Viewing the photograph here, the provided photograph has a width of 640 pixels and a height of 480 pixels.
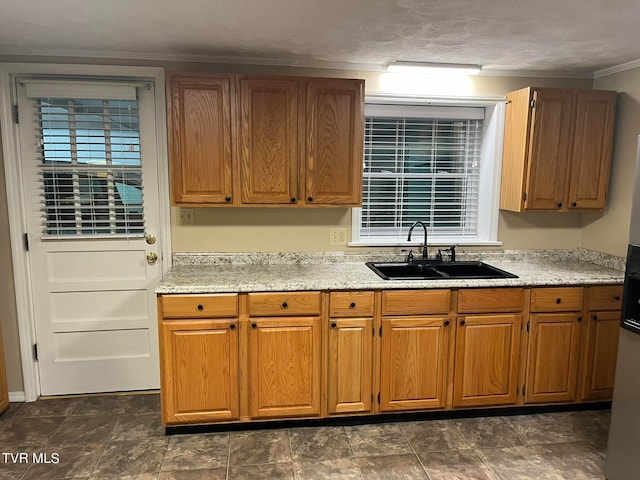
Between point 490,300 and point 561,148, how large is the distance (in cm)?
116

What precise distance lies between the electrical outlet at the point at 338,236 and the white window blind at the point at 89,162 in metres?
1.28

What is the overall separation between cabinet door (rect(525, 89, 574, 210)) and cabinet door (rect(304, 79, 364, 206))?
1162mm

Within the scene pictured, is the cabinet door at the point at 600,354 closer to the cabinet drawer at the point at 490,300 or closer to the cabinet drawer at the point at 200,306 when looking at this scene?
the cabinet drawer at the point at 490,300

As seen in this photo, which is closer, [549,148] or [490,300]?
[490,300]

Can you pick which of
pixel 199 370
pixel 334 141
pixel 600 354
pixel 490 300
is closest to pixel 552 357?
pixel 600 354

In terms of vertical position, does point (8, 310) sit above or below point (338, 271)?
below

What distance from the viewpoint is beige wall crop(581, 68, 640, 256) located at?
302 cm

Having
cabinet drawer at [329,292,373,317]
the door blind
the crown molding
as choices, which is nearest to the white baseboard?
the door blind

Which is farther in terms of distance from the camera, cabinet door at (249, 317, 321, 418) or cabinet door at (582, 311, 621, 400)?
cabinet door at (582, 311, 621, 400)

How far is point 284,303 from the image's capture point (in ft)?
8.64

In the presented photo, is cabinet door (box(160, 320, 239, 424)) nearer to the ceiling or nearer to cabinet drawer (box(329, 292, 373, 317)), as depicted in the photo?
cabinet drawer (box(329, 292, 373, 317))

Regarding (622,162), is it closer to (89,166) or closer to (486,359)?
(486,359)

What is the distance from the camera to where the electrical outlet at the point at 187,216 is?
308 cm

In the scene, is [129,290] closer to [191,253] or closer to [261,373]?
[191,253]
